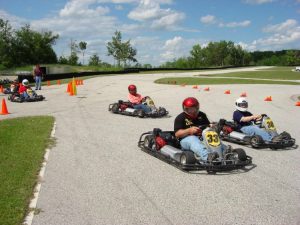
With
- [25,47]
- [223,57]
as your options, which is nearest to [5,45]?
[25,47]

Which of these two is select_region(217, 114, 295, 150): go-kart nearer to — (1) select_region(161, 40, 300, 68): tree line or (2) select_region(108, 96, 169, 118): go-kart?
(2) select_region(108, 96, 169, 118): go-kart

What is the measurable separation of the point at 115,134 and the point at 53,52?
272ft

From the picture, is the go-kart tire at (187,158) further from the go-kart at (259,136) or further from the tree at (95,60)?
the tree at (95,60)

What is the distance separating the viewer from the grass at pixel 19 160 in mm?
4871

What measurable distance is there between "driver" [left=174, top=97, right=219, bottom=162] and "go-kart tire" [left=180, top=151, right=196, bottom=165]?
0.74ft

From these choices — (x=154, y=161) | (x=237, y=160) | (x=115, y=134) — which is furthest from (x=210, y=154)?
(x=115, y=134)

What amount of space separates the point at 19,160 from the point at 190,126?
3124 mm

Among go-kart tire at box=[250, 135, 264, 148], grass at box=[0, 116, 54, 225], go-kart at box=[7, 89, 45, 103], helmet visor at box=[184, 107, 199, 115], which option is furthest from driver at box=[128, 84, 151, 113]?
go-kart at box=[7, 89, 45, 103]

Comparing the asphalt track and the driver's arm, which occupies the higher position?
the driver's arm

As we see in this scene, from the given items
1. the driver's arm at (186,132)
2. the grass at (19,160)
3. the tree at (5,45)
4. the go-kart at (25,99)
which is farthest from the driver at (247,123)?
the tree at (5,45)

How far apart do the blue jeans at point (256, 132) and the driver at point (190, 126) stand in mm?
1589

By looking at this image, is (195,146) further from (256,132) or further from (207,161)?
(256,132)

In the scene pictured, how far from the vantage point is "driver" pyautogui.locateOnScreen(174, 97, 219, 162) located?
23.0 ft

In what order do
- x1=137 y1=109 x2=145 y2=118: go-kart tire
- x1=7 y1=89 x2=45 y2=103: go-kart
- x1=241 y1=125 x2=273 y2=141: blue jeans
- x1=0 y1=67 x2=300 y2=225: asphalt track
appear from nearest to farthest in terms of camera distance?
→ x1=0 y1=67 x2=300 y2=225: asphalt track, x1=241 y1=125 x2=273 y2=141: blue jeans, x1=137 y1=109 x2=145 y2=118: go-kart tire, x1=7 y1=89 x2=45 y2=103: go-kart
